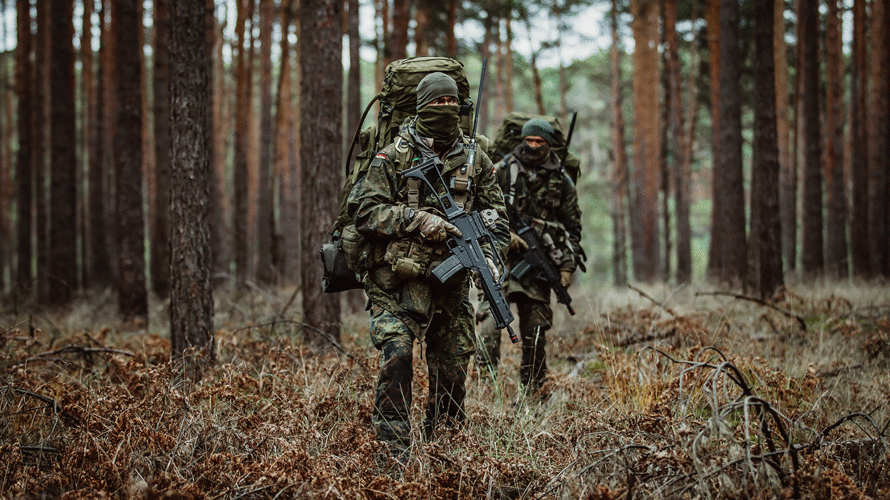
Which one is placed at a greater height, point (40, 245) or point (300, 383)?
point (40, 245)

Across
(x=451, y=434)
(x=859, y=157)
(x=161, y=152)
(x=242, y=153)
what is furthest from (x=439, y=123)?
(x=859, y=157)

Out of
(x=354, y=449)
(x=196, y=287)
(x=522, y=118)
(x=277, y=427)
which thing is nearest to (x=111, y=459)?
(x=277, y=427)

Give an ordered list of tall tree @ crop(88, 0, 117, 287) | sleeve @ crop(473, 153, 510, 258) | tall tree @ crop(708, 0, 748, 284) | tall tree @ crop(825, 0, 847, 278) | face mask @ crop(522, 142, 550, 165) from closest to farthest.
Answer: sleeve @ crop(473, 153, 510, 258) → face mask @ crop(522, 142, 550, 165) → tall tree @ crop(708, 0, 748, 284) → tall tree @ crop(88, 0, 117, 287) → tall tree @ crop(825, 0, 847, 278)

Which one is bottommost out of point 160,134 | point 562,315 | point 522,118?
point 562,315

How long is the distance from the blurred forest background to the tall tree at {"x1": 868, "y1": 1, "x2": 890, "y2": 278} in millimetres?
45

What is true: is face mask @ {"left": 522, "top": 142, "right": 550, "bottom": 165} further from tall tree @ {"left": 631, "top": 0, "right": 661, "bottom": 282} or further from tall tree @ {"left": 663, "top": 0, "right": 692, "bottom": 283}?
tall tree @ {"left": 663, "top": 0, "right": 692, "bottom": 283}

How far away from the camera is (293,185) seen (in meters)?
14.7

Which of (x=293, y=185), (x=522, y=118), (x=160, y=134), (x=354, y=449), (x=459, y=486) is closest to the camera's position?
(x=459, y=486)

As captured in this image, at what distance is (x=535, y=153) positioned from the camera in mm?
4996

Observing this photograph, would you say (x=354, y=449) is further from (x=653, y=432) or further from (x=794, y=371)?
(x=794, y=371)

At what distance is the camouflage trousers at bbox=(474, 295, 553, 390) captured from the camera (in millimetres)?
4785

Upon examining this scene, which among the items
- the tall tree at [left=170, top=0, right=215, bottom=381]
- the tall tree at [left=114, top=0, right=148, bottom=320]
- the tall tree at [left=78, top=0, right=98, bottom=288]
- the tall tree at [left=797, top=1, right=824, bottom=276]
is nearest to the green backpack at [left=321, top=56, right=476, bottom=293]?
the tall tree at [left=170, top=0, right=215, bottom=381]

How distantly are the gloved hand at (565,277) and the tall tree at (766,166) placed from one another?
4711 mm

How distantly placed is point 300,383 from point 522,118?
299 cm
